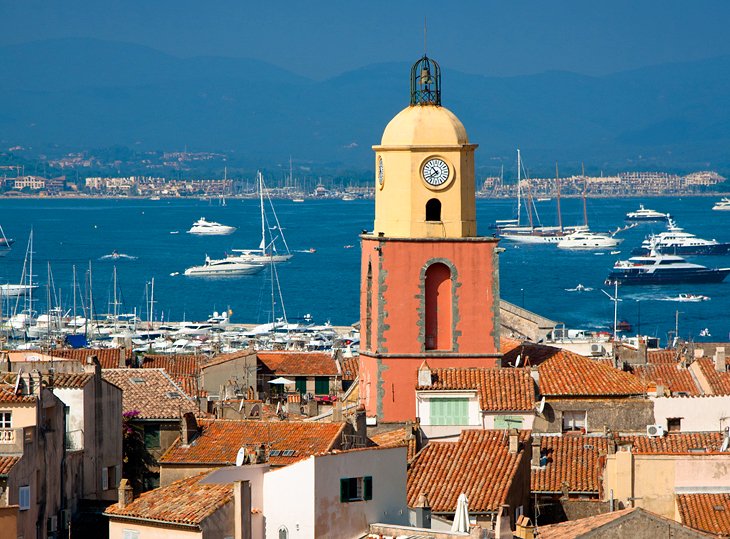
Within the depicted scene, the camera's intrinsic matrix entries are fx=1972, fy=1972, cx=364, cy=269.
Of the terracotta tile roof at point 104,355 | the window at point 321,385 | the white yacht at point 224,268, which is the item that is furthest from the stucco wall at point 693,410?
the white yacht at point 224,268

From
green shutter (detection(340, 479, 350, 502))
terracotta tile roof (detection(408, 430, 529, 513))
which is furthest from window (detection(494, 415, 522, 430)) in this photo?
green shutter (detection(340, 479, 350, 502))

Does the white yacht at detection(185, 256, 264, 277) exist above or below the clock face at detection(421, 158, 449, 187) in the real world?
above

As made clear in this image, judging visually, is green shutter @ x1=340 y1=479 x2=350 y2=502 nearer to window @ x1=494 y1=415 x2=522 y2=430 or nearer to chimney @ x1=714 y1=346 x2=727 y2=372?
window @ x1=494 y1=415 x2=522 y2=430

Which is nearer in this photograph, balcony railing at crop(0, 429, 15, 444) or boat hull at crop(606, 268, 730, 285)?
balcony railing at crop(0, 429, 15, 444)

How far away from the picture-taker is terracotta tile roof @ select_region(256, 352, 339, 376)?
47.8 metres

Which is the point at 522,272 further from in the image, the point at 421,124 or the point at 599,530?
the point at 599,530

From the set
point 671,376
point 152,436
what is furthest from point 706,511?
point 671,376

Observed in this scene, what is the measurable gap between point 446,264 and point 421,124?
2470 mm

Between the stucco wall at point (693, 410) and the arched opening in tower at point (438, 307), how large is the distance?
4597 mm

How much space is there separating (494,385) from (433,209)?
4802 millimetres

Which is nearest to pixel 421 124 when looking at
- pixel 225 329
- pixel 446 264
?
pixel 446 264

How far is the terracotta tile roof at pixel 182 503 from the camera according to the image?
18.5 m

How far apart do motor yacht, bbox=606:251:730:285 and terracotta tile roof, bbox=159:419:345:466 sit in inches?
5212

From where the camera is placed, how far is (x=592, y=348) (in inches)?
2019
